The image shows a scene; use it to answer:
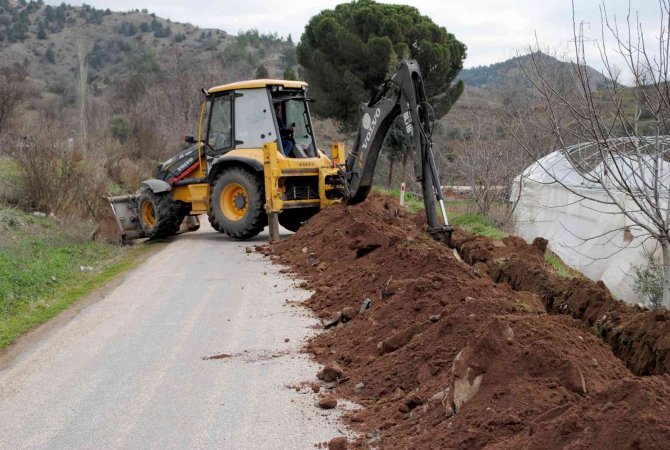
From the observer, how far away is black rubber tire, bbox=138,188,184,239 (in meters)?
18.4

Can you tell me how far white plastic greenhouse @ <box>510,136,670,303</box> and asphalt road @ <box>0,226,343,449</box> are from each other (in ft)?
11.9

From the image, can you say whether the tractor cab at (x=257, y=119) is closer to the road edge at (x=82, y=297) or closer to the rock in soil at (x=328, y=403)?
the road edge at (x=82, y=297)

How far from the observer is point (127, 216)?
62.7 feet

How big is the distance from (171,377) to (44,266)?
696cm

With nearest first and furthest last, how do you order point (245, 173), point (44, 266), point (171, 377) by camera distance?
point (171, 377)
point (44, 266)
point (245, 173)

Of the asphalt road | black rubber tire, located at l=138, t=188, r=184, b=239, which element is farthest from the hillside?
the asphalt road

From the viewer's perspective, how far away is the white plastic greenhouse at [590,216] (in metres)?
10.3

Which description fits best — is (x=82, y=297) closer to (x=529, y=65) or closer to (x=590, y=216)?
(x=529, y=65)

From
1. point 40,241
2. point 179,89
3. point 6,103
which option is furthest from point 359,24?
point 40,241

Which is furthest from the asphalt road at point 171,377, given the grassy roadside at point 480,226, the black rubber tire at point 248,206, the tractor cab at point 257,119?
the tractor cab at point 257,119

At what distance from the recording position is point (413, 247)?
37.9 feet

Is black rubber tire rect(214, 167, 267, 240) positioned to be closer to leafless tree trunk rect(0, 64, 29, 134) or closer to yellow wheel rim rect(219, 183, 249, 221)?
yellow wheel rim rect(219, 183, 249, 221)

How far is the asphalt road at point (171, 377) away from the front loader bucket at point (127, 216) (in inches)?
265

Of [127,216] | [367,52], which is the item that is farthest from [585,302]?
[367,52]
